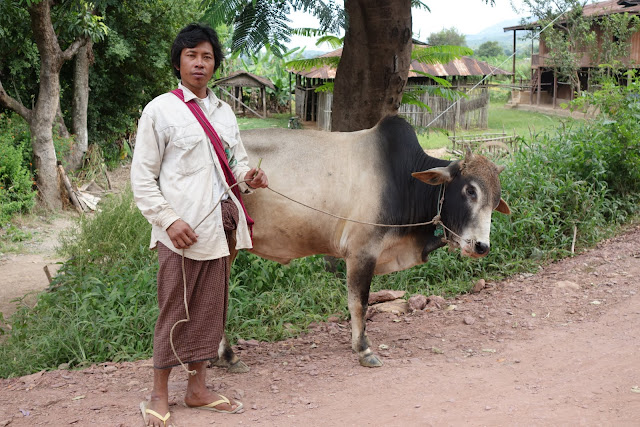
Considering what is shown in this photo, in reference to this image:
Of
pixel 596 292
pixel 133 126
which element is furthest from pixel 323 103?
pixel 596 292

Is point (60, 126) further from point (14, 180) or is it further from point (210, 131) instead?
point (210, 131)

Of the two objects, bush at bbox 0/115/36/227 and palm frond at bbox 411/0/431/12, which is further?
bush at bbox 0/115/36/227

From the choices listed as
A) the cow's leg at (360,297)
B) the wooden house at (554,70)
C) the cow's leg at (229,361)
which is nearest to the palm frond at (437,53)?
the cow's leg at (360,297)

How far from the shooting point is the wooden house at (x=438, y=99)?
806 inches

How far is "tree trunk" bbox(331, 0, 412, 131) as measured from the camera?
519 cm

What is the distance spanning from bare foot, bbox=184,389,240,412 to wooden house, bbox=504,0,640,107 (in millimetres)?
17514

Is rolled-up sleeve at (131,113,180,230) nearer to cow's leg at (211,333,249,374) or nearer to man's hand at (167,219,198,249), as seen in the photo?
man's hand at (167,219,198,249)

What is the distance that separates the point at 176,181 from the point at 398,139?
1.70 metres

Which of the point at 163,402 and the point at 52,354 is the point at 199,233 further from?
the point at 52,354

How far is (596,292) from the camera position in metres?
5.22

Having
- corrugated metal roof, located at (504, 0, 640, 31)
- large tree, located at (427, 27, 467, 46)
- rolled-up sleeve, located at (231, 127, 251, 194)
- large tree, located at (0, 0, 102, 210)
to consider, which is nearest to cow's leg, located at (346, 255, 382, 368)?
rolled-up sleeve, located at (231, 127, 251, 194)

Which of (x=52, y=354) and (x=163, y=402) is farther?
(x=52, y=354)

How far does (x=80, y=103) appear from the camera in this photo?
12.3m

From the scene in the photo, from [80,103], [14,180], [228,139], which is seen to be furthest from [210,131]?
[80,103]
